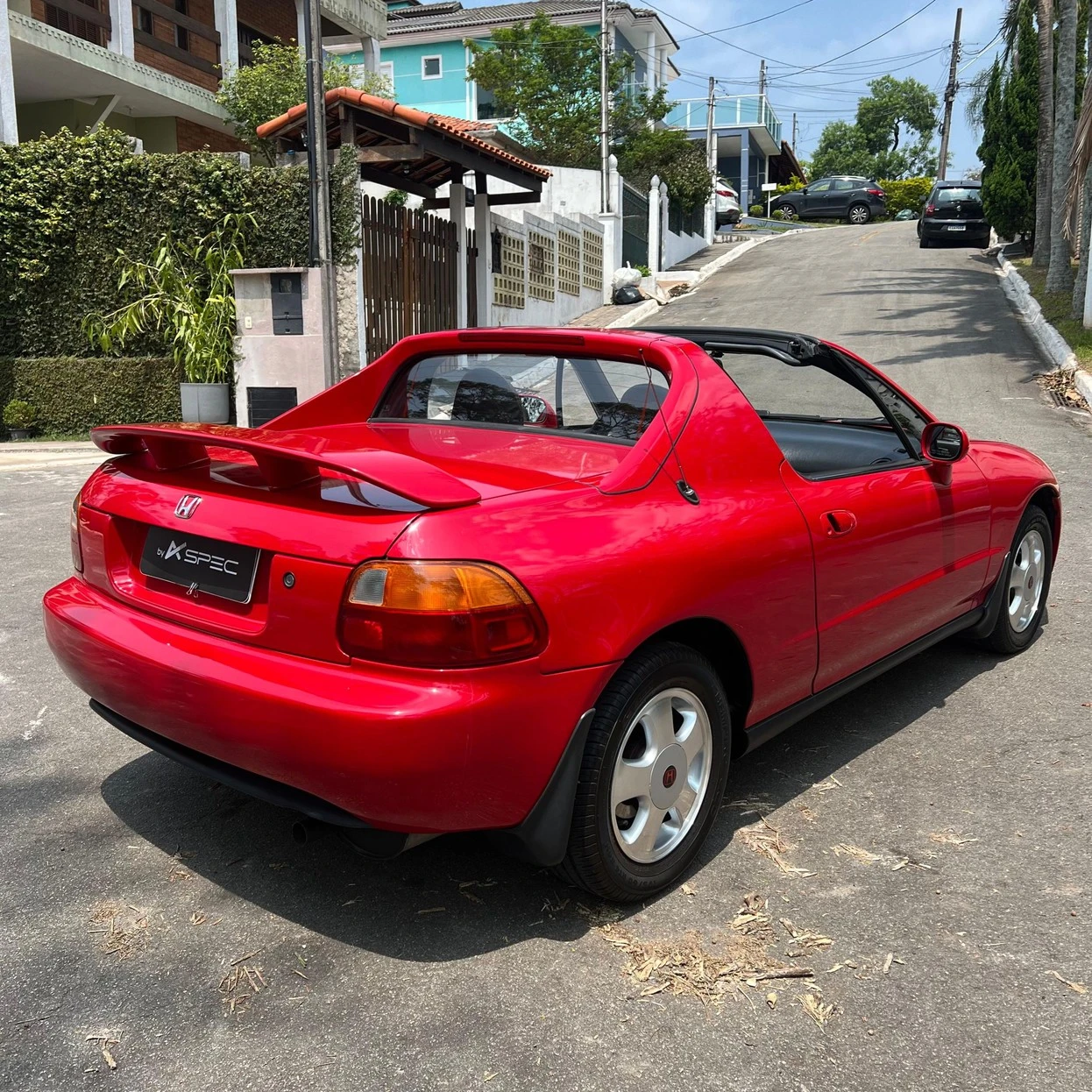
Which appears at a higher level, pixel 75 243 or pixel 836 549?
pixel 75 243

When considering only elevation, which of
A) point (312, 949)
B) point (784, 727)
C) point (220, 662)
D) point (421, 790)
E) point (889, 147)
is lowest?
point (312, 949)

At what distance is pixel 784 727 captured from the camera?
3.33 metres

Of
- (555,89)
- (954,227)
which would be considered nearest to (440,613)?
(954,227)

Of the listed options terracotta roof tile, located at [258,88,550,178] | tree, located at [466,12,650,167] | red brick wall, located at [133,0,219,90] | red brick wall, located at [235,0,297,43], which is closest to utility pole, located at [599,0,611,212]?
tree, located at [466,12,650,167]

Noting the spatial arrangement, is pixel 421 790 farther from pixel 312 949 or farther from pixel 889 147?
pixel 889 147

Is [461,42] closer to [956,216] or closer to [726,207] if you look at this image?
[726,207]

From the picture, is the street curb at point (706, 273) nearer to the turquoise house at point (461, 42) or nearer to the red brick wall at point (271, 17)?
the turquoise house at point (461, 42)

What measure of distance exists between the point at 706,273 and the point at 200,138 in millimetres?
13198

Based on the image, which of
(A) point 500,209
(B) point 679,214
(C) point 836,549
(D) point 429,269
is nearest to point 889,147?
(B) point 679,214

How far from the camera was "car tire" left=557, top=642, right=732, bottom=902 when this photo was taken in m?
2.62

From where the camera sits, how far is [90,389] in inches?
544

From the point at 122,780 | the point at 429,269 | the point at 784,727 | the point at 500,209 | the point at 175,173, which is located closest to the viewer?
the point at 784,727

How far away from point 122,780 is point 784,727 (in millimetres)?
2169

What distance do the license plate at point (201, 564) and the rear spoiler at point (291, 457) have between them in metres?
0.21
